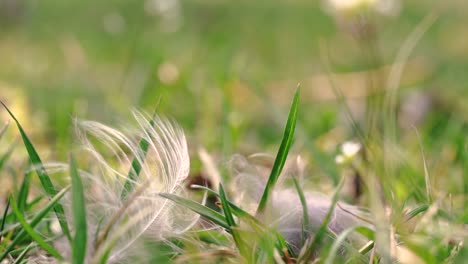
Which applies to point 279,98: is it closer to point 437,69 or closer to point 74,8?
point 437,69

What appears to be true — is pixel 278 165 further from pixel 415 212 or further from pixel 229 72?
pixel 229 72

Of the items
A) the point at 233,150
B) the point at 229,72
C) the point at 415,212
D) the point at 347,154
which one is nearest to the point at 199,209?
the point at 415,212

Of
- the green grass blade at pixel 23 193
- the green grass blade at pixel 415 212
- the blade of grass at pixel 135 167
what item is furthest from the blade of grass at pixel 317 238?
the green grass blade at pixel 23 193

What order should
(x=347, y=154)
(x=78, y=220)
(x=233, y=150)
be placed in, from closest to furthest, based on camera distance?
(x=78, y=220) < (x=347, y=154) < (x=233, y=150)

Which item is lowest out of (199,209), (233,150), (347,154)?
(233,150)

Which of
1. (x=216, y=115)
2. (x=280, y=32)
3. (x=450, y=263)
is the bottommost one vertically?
(x=280, y=32)

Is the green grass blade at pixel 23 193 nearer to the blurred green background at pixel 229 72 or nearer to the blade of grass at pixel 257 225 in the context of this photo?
the blurred green background at pixel 229 72

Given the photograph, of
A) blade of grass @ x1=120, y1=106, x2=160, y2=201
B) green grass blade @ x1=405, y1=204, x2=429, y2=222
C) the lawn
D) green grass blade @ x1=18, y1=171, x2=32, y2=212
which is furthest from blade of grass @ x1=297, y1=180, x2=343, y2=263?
green grass blade @ x1=18, y1=171, x2=32, y2=212

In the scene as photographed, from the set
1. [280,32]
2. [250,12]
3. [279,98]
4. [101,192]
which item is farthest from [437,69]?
[101,192]
